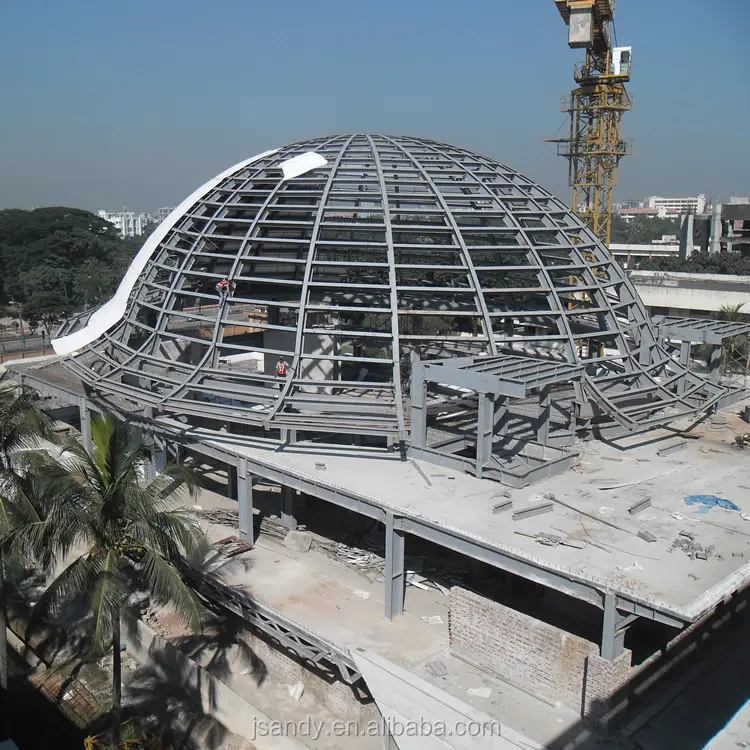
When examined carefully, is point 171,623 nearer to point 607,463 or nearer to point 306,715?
point 306,715

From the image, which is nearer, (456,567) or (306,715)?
(306,715)

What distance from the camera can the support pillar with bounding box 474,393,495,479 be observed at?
18531 millimetres

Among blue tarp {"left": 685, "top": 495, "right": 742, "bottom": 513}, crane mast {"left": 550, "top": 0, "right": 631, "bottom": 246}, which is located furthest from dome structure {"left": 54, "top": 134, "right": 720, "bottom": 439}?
crane mast {"left": 550, "top": 0, "right": 631, "bottom": 246}

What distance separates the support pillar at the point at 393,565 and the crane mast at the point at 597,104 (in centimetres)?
3818

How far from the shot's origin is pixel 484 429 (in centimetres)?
1870

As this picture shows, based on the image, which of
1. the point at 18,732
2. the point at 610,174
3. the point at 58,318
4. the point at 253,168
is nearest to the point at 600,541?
the point at 18,732

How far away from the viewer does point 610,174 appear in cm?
5134

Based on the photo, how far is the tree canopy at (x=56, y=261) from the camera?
64750 millimetres

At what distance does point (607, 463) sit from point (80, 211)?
99.1 meters

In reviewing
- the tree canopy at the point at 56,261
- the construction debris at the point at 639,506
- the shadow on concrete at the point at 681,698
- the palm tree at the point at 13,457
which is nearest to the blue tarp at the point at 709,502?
the construction debris at the point at 639,506

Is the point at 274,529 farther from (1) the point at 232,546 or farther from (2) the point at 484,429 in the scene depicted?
(2) the point at 484,429

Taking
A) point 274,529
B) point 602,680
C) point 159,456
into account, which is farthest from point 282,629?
point 159,456

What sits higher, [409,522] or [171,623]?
[409,522]

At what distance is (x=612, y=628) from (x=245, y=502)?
1061 cm
